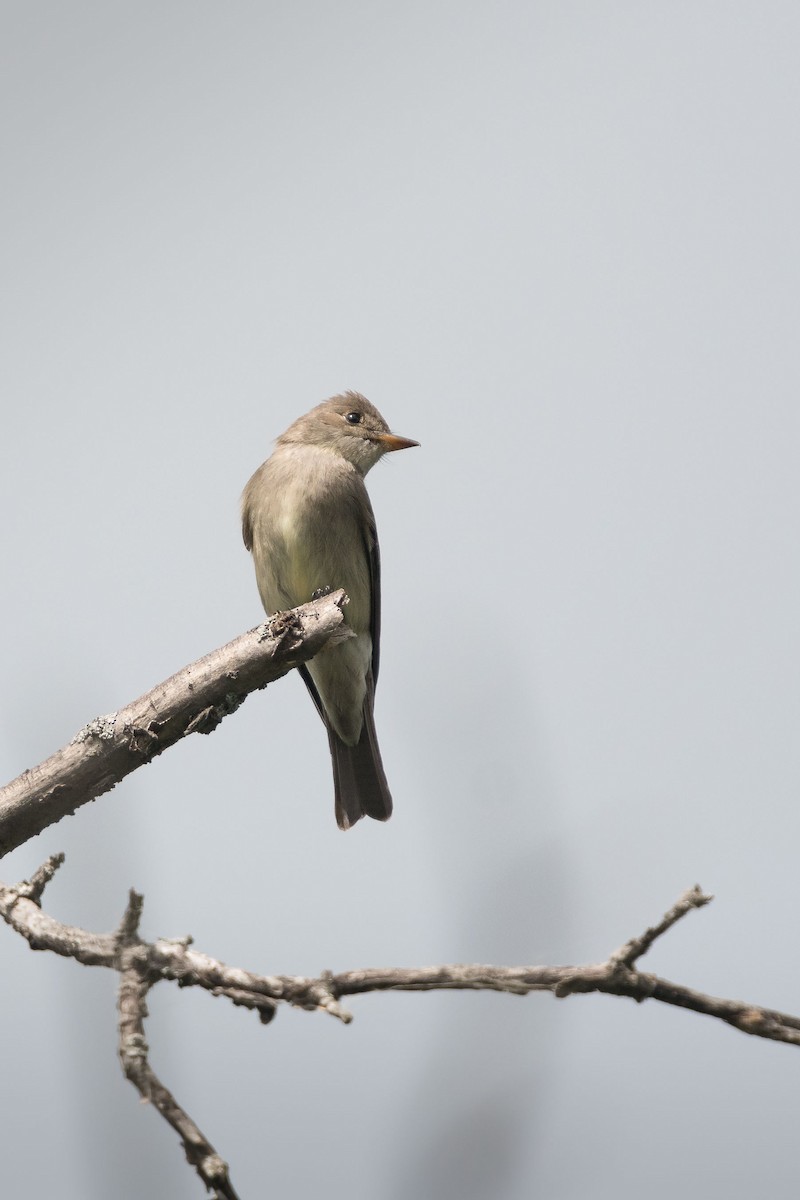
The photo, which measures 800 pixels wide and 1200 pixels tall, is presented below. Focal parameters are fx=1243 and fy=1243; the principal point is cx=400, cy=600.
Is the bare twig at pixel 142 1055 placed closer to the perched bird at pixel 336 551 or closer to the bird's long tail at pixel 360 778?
the perched bird at pixel 336 551

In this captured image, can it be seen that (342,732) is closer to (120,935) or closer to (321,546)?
(321,546)

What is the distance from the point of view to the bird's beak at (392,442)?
27.8ft

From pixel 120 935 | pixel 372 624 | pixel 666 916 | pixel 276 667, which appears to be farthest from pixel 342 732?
pixel 666 916

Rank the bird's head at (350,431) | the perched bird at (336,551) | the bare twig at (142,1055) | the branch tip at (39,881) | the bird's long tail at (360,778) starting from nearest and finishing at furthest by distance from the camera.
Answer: the bare twig at (142,1055) → the branch tip at (39,881) → the perched bird at (336,551) → the bird's long tail at (360,778) → the bird's head at (350,431)

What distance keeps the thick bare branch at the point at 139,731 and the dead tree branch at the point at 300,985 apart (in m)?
0.94

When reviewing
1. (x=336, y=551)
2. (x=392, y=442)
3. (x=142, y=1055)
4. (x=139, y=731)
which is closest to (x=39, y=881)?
(x=139, y=731)

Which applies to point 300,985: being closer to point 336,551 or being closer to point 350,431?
point 336,551

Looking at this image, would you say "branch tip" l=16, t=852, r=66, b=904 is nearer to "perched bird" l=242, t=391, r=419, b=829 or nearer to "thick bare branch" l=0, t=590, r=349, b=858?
"thick bare branch" l=0, t=590, r=349, b=858

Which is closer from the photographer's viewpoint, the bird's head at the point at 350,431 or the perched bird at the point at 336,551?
the perched bird at the point at 336,551

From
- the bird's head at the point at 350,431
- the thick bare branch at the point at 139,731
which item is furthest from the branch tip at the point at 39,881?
the bird's head at the point at 350,431

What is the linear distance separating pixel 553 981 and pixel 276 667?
237 cm

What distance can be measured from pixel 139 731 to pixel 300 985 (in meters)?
1.64

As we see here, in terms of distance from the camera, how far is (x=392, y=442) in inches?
336

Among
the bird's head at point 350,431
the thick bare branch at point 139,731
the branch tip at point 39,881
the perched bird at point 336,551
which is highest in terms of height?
the bird's head at point 350,431
